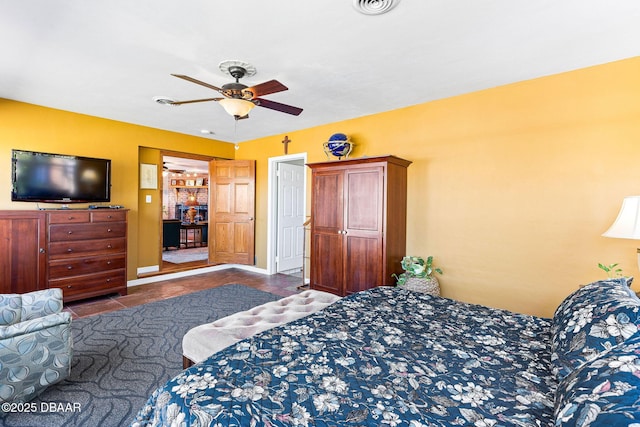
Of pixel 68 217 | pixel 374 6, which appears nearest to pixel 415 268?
pixel 374 6

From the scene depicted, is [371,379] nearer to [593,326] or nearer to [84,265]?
[593,326]

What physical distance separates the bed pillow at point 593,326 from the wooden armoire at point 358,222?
2153 mm

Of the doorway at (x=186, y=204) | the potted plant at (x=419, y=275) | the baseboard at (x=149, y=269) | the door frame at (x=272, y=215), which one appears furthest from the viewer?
the doorway at (x=186, y=204)

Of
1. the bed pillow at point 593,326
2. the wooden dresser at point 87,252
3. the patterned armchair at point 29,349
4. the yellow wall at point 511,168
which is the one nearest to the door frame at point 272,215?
the yellow wall at point 511,168

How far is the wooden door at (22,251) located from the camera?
3365 millimetres

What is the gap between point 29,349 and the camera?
1853mm

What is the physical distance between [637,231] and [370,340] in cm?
215

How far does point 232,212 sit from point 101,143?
240 centimetres

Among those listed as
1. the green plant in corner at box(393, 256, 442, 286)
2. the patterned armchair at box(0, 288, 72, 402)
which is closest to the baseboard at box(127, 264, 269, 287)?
the patterned armchair at box(0, 288, 72, 402)

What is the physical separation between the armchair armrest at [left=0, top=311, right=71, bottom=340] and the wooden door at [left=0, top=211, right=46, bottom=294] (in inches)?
85.3

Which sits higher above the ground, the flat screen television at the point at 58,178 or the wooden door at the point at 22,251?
the flat screen television at the point at 58,178

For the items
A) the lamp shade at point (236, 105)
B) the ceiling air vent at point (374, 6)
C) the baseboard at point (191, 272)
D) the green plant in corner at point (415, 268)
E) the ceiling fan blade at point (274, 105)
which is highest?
the ceiling air vent at point (374, 6)

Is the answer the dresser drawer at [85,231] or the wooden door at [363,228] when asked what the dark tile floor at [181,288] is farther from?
the wooden door at [363,228]

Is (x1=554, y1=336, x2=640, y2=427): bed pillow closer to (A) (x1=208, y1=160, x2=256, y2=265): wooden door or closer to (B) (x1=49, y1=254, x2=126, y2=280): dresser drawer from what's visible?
(B) (x1=49, y1=254, x2=126, y2=280): dresser drawer
